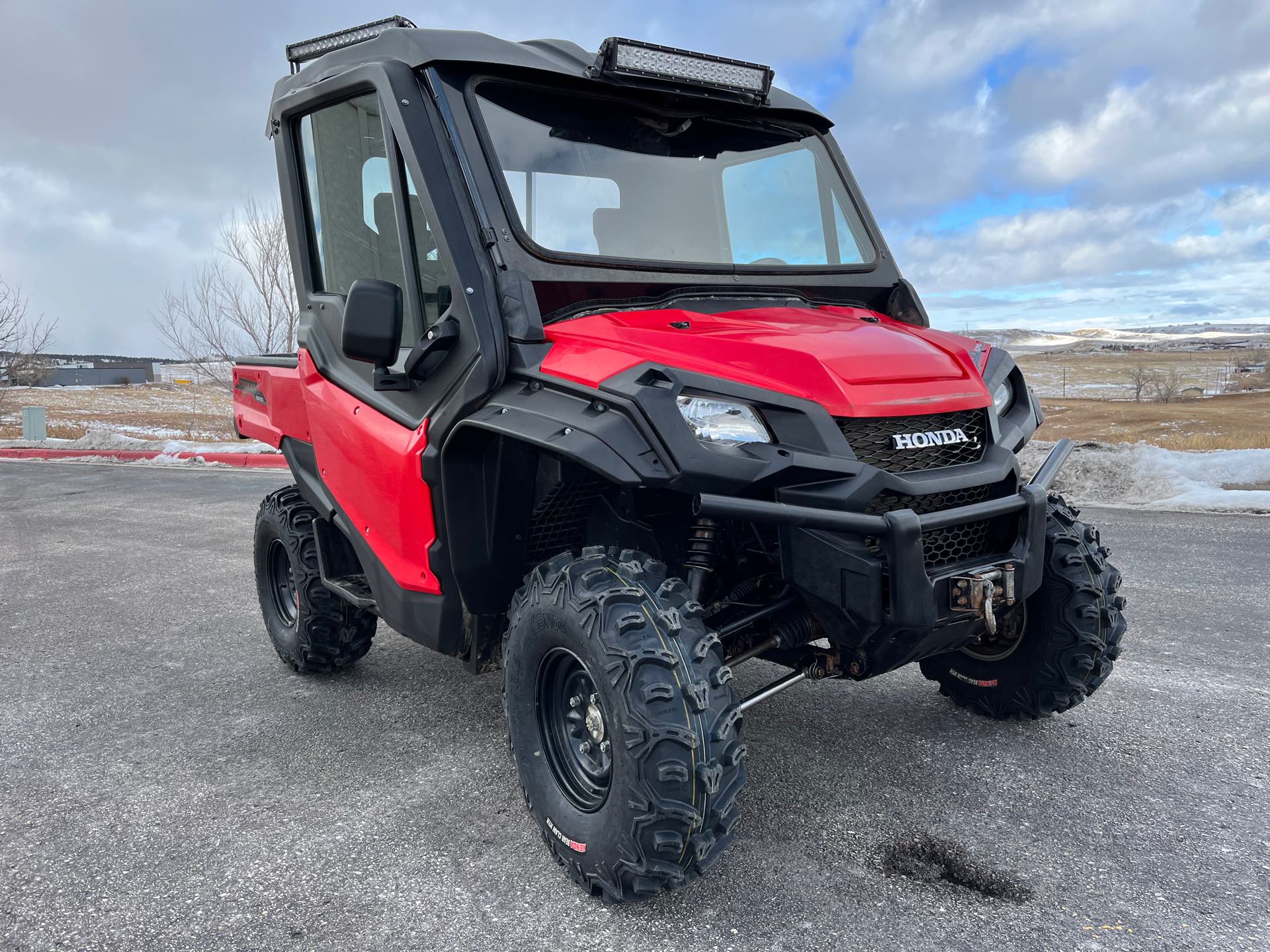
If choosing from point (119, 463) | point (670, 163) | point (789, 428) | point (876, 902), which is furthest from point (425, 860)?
point (119, 463)

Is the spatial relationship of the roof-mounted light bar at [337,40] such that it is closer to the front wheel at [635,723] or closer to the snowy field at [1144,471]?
the front wheel at [635,723]

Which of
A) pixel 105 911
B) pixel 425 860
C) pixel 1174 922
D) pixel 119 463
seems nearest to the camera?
pixel 1174 922

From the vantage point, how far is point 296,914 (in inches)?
101

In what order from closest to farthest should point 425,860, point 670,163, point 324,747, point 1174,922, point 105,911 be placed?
point 1174,922 → point 105,911 → point 425,860 → point 670,163 → point 324,747

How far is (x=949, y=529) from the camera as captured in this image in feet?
8.89

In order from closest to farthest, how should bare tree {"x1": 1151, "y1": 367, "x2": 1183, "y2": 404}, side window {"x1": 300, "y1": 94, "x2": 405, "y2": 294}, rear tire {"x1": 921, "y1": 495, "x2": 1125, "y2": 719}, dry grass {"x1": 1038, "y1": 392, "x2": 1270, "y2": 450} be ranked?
rear tire {"x1": 921, "y1": 495, "x2": 1125, "y2": 719} → side window {"x1": 300, "y1": 94, "x2": 405, "y2": 294} → dry grass {"x1": 1038, "y1": 392, "x2": 1270, "y2": 450} → bare tree {"x1": 1151, "y1": 367, "x2": 1183, "y2": 404}

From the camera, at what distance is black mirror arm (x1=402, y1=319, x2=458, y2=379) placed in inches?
118

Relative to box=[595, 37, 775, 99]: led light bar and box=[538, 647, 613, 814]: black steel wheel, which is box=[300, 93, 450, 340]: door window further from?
box=[538, 647, 613, 814]: black steel wheel

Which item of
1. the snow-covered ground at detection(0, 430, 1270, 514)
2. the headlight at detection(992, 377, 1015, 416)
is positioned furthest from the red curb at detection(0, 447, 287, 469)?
the headlight at detection(992, 377, 1015, 416)

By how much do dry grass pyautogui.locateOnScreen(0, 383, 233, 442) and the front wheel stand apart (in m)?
17.6

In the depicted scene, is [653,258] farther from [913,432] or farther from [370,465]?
[370,465]

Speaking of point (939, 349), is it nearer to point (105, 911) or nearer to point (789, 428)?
point (789, 428)

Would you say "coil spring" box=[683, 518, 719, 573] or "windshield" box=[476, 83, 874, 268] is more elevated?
"windshield" box=[476, 83, 874, 268]

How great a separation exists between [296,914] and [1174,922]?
2.30 metres
